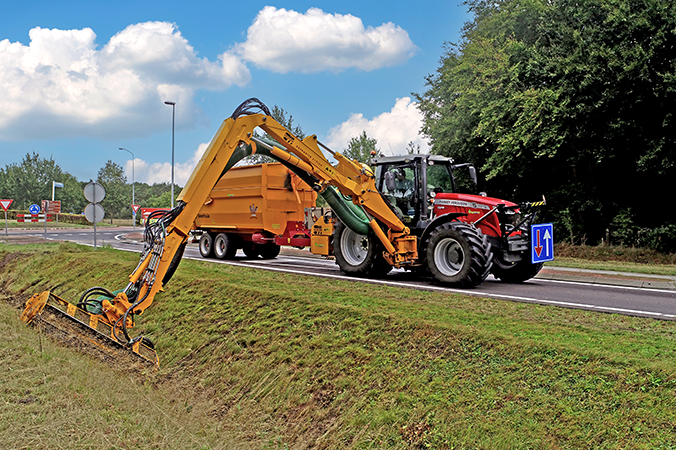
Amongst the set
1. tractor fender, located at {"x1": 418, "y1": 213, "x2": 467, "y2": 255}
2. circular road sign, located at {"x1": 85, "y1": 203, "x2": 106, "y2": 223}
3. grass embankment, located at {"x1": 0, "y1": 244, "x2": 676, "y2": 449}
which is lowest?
grass embankment, located at {"x1": 0, "y1": 244, "x2": 676, "y2": 449}

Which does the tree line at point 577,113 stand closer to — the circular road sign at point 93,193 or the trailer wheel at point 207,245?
the trailer wheel at point 207,245

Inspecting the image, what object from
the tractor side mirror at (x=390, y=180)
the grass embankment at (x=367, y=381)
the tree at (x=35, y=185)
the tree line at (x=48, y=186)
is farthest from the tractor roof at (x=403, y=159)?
the tree at (x=35, y=185)

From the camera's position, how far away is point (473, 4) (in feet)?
82.3

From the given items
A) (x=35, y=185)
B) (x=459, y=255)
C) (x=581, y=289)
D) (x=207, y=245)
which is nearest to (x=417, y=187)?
(x=459, y=255)

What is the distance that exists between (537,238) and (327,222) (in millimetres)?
4857

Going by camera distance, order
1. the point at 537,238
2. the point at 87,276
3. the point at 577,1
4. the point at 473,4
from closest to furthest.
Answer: the point at 537,238
the point at 87,276
the point at 577,1
the point at 473,4

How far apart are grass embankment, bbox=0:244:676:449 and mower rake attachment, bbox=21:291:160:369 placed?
0.71ft

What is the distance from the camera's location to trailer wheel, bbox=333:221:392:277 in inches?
442

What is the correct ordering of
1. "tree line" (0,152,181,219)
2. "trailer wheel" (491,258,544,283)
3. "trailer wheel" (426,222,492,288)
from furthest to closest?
1. "tree line" (0,152,181,219)
2. "trailer wheel" (491,258,544,283)
3. "trailer wheel" (426,222,492,288)

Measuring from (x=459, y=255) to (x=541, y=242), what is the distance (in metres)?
1.70

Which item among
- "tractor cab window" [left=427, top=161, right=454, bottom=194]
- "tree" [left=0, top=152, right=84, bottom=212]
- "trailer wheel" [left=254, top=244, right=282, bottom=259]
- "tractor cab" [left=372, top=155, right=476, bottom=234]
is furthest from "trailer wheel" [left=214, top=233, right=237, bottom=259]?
"tree" [left=0, top=152, right=84, bottom=212]

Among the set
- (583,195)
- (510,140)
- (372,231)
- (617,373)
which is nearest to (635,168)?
(583,195)

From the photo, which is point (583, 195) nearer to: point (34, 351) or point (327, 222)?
point (327, 222)

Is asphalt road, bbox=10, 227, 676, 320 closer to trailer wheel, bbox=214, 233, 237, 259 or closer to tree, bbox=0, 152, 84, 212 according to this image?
trailer wheel, bbox=214, 233, 237, 259
